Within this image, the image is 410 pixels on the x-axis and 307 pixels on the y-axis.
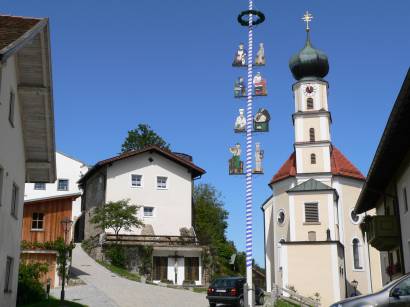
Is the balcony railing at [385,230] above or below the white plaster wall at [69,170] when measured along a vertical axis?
below

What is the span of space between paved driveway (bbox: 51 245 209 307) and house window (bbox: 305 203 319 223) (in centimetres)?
1734

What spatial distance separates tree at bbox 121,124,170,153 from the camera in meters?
70.7

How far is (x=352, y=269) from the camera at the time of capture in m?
50.1

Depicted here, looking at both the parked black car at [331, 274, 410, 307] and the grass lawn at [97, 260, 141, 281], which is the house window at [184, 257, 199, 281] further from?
the parked black car at [331, 274, 410, 307]

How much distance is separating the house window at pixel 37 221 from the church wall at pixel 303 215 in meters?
21.8

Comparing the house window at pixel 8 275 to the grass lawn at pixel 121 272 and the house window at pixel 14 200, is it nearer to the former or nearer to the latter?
the house window at pixel 14 200

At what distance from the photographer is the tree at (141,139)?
232 ft

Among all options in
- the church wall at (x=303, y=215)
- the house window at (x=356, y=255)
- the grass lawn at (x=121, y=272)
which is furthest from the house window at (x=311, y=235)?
the grass lawn at (x=121, y=272)

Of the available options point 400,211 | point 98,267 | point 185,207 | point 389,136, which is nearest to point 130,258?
point 98,267

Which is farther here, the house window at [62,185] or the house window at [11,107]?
the house window at [62,185]

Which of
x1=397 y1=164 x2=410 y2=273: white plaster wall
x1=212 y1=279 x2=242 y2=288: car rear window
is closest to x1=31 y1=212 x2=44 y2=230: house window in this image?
x1=212 y1=279 x2=242 y2=288: car rear window

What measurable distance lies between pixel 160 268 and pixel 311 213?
13632 millimetres

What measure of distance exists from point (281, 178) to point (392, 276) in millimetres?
30467

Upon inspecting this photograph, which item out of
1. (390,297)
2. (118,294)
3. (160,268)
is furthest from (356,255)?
(390,297)
